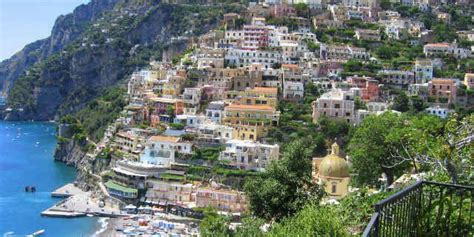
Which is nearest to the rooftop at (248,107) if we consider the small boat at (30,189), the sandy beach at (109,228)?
the sandy beach at (109,228)

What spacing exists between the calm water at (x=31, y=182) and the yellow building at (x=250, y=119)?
31.9 feet

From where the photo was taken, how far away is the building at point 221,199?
1261 inches

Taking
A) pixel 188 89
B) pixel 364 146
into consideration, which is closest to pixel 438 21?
pixel 188 89

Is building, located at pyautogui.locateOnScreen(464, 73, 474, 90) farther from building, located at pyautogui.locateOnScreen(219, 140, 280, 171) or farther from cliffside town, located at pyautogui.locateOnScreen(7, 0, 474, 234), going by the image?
building, located at pyautogui.locateOnScreen(219, 140, 280, 171)

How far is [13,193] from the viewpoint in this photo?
39.3m

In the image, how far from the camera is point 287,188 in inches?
530

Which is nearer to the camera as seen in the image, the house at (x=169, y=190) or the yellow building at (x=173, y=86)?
the house at (x=169, y=190)

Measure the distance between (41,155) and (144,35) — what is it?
28.7 metres

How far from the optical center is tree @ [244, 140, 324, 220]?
13375 mm

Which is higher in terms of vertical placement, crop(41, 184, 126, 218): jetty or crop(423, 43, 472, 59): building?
crop(423, 43, 472, 59): building

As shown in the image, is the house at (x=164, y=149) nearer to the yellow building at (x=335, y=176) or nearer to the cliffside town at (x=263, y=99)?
the cliffside town at (x=263, y=99)

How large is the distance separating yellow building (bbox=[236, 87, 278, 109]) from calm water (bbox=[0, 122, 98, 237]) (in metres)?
12.5

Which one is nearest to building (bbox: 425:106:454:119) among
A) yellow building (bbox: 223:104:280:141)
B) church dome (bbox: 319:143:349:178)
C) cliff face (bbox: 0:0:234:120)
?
yellow building (bbox: 223:104:280:141)

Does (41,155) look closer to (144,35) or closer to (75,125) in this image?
(75,125)
